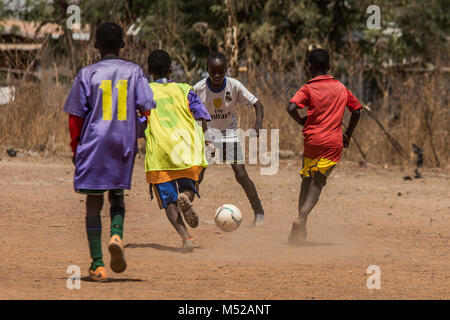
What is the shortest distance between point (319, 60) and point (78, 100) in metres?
2.73

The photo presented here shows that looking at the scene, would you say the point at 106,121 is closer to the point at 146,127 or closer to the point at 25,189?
the point at 146,127

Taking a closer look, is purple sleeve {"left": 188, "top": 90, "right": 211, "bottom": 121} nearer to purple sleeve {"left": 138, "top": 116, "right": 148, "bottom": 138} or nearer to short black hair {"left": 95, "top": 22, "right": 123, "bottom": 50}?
purple sleeve {"left": 138, "top": 116, "right": 148, "bottom": 138}

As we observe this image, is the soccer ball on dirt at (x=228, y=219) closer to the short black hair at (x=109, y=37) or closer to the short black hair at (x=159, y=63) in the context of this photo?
the short black hair at (x=159, y=63)

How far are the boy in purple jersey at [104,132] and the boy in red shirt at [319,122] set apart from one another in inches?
84.2

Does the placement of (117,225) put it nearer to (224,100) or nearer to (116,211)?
(116,211)

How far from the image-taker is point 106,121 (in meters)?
4.83

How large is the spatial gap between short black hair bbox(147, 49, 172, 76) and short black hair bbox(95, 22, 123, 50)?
4.24 ft

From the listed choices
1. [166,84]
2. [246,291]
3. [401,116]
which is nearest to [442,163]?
[401,116]

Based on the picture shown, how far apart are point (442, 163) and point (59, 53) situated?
42.9ft

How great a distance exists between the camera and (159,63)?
6.36 m

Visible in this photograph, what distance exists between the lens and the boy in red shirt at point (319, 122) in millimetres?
6809

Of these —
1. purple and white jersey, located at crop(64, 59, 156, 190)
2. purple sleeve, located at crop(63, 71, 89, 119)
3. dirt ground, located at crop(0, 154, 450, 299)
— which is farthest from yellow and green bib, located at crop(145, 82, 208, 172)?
purple sleeve, located at crop(63, 71, 89, 119)

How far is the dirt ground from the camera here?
4805 millimetres

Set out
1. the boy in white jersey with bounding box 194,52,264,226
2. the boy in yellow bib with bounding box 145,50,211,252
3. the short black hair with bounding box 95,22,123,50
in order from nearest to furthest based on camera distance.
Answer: the short black hair with bounding box 95,22,123,50 < the boy in yellow bib with bounding box 145,50,211,252 < the boy in white jersey with bounding box 194,52,264,226
